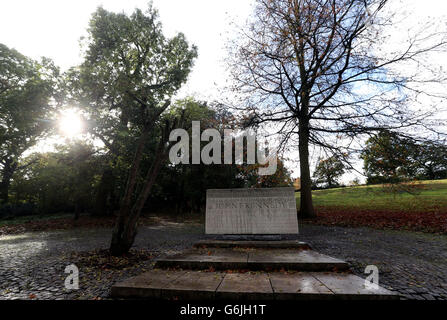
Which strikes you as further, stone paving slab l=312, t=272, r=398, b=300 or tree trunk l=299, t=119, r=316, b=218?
tree trunk l=299, t=119, r=316, b=218

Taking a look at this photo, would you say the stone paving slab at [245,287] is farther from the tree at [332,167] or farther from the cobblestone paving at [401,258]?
the tree at [332,167]

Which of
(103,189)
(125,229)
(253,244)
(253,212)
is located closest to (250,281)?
(253,244)

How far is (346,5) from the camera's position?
9.73m

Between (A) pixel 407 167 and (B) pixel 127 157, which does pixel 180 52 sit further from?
(A) pixel 407 167

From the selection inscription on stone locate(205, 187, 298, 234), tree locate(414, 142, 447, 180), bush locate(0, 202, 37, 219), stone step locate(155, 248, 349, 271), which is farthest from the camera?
bush locate(0, 202, 37, 219)

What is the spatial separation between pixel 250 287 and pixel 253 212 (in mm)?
4329

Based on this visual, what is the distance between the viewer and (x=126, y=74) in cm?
1538

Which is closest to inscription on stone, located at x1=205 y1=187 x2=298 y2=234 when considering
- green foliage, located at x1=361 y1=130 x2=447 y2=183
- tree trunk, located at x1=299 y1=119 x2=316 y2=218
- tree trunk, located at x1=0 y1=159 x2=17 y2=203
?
green foliage, located at x1=361 y1=130 x2=447 y2=183

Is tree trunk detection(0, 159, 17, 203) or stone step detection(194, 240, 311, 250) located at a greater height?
tree trunk detection(0, 159, 17, 203)

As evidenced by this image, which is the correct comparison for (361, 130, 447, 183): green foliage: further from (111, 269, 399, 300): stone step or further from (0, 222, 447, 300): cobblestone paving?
(111, 269, 399, 300): stone step

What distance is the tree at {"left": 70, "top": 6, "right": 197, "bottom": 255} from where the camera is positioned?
13.5 meters

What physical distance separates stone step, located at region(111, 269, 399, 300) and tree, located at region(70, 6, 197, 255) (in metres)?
7.84
